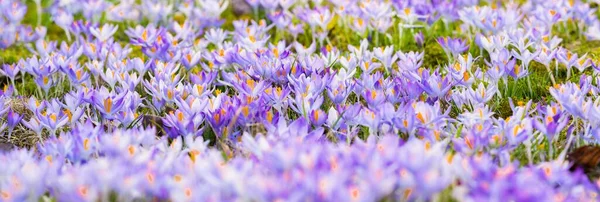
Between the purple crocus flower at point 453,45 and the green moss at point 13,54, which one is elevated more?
the purple crocus flower at point 453,45

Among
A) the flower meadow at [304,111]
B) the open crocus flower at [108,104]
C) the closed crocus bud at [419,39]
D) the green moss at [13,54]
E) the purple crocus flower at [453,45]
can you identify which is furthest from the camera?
the green moss at [13,54]

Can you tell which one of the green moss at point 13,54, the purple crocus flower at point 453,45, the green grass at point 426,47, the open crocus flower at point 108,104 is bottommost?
the green moss at point 13,54

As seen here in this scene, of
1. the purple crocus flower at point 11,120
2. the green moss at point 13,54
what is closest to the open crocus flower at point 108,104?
the purple crocus flower at point 11,120

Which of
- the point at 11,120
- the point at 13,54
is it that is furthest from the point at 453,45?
the point at 13,54

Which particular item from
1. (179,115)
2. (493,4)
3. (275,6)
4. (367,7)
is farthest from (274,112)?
(493,4)

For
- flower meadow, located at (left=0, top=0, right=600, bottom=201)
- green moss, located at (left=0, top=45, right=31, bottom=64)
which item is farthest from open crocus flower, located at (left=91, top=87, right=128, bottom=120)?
green moss, located at (left=0, top=45, right=31, bottom=64)

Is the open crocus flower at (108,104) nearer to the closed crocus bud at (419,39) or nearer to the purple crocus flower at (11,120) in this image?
the purple crocus flower at (11,120)

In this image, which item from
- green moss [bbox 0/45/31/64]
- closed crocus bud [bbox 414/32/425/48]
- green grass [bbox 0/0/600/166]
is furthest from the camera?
green moss [bbox 0/45/31/64]

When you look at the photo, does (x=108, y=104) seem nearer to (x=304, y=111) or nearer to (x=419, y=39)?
(x=304, y=111)

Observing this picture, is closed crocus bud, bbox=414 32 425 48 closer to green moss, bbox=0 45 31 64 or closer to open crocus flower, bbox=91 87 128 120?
open crocus flower, bbox=91 87 128 120
